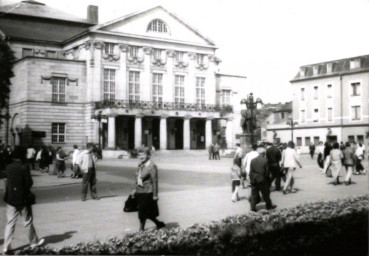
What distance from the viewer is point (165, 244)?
708 centimetres

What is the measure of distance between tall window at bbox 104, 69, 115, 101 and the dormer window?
6931 mm

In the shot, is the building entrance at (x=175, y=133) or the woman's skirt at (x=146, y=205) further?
the building entrance at (x=175, y=133)

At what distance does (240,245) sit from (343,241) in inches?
77.2

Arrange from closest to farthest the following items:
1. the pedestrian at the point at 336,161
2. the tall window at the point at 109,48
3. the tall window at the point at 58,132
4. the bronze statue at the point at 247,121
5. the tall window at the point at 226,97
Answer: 1. the pedestrian at the point at 336,161
2. the bronze statue at the point at 247,121
3. the tall window at the point at 58,132
4. the tall window at the point at 109,48
5. the tall window at the point at 226,97

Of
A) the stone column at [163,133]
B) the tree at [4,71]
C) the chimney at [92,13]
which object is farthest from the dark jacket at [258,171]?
the chimney at [92,13]

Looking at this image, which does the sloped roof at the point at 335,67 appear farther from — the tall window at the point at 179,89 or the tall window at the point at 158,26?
the tall window at the point at 179,89

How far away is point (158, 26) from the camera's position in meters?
56.6

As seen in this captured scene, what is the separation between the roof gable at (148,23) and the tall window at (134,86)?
4947 millimetres

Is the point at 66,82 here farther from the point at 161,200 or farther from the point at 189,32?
the point at 161,200

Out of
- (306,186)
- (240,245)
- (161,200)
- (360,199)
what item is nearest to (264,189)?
(360,199)

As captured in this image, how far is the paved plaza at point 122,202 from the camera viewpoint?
10.1m

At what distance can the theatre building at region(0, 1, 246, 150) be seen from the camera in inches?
1961

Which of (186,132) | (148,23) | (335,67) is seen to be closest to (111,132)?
(186,132)

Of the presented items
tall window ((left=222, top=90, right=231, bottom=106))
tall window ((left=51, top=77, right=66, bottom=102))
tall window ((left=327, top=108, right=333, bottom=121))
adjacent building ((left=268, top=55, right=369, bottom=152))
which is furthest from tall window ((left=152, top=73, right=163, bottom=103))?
tall window ((left=327, top=108, right=333, bottom=121))
